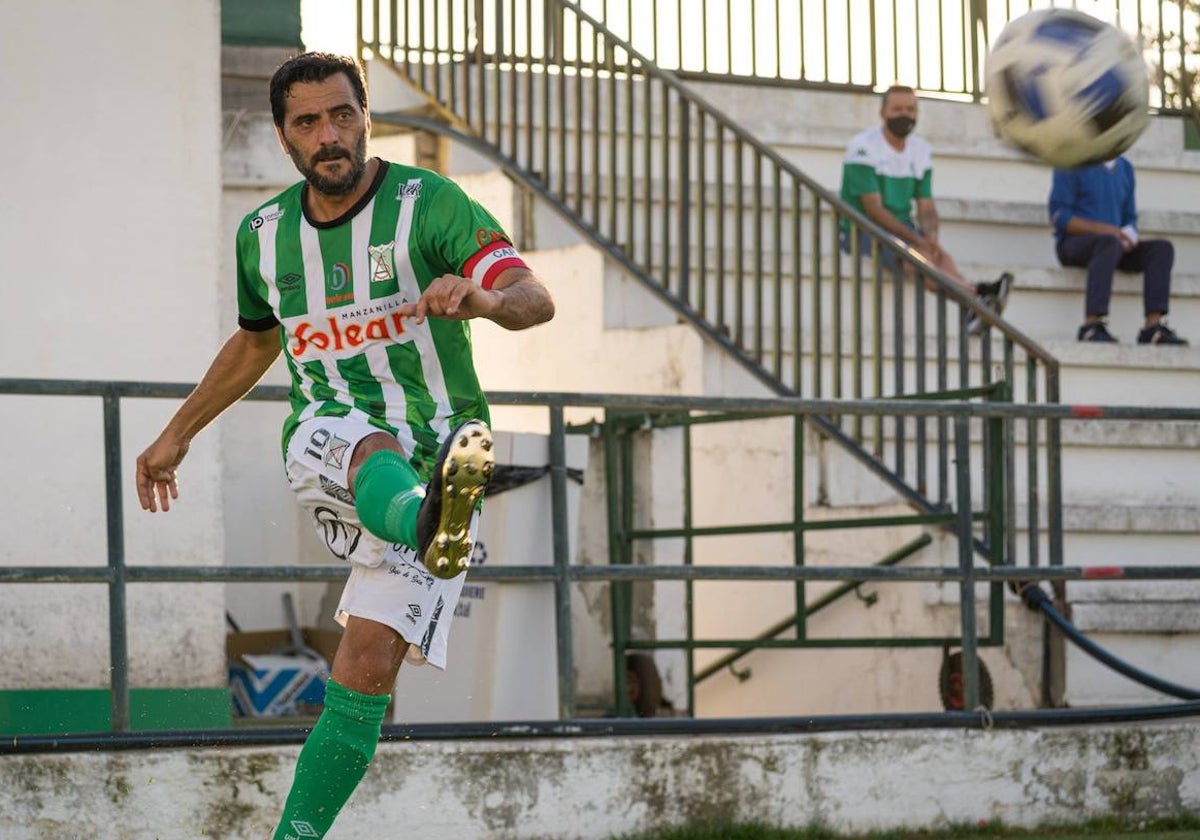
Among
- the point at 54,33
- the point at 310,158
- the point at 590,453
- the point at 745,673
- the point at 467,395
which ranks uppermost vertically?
the point at 54,33

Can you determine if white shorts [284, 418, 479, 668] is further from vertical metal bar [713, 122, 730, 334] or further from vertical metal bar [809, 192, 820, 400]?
vertical metal bar [713, 122, 730, 334]

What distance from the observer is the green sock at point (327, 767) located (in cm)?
528

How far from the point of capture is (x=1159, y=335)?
40.9ft

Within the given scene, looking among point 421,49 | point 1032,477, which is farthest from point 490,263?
point 421,49

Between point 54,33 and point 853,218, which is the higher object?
point 54,33

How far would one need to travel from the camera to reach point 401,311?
4.93 metres

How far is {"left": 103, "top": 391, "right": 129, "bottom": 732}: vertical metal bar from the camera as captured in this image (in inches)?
279

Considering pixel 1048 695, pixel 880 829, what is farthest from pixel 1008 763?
pixel 1048 695

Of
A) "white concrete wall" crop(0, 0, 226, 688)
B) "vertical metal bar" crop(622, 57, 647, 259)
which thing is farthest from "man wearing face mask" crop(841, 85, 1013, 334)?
"white concrete wall" crop(0, 0, 226, 688)

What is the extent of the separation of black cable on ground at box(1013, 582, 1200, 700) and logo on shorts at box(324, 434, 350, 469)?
178 inches

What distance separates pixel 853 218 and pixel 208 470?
3.84 m

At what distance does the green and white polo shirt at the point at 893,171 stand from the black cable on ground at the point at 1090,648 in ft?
10.6

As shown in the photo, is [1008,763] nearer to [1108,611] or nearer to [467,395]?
[1108,611]

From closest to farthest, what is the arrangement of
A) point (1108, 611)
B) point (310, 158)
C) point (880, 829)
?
point (310, 158) < point (880, 829) < point (1108, 611)
